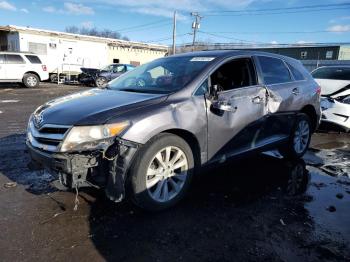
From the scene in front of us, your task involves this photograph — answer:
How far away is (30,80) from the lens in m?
18.9

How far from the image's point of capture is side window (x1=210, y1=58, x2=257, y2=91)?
4.29m

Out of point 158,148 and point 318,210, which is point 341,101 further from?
point 158,148

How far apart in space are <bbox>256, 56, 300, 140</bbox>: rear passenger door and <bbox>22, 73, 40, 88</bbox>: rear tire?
16609 mm

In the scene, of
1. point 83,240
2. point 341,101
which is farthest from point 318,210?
point 341,101

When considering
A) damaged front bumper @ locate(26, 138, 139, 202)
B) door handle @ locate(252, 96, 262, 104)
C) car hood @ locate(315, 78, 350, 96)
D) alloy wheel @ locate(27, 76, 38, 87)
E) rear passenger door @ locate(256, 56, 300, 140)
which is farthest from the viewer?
alloy wheel @ locate(27, 76, 38, 87)

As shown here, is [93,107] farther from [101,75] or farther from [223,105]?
[101,75]

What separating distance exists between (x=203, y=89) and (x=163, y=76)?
0.70m

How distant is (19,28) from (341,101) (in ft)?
76.5

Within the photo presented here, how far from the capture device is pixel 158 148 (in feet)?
11.2

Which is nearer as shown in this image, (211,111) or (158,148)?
(158,148)

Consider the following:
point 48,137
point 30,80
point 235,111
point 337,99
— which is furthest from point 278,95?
point 30,80

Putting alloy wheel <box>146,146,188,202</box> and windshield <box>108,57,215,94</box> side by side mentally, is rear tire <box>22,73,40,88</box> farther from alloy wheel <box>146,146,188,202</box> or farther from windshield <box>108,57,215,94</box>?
alloy wheel <box>146,146,188,202</box>

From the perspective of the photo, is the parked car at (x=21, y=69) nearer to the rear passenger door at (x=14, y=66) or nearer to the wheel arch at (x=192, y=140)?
the rear passenger door at (x=14, y=66)

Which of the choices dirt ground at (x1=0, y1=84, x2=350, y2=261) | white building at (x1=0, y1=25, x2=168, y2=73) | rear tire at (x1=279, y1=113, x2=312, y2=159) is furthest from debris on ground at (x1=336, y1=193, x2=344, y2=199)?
white building at (x1=0, y1=25, x2=168, y2=73)
